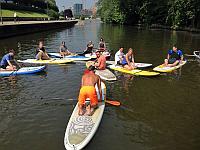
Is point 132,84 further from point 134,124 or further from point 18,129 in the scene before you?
point 18,129

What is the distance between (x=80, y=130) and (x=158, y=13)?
84497mm

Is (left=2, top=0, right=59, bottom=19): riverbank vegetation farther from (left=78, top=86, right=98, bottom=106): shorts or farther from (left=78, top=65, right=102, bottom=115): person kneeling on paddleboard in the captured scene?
(left=78, top=86, right=98, bottom=106): shorts

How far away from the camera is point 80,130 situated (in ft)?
30.9

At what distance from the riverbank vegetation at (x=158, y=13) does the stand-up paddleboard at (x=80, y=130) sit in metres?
58.6

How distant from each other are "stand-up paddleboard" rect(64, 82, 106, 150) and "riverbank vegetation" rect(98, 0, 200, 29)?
5858cm

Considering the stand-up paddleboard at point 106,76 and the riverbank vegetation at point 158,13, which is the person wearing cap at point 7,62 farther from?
the riverbank vegetation at point 158,13

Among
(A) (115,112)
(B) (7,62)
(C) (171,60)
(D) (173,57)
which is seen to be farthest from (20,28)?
(A) (115,112)

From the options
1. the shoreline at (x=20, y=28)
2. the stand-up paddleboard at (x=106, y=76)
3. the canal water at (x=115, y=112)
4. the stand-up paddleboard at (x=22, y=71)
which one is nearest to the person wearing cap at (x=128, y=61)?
the canal water at (x=115, y=112)

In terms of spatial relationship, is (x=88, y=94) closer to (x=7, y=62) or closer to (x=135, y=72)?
(x=135, y=72)

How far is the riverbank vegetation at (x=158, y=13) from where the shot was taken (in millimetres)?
64250

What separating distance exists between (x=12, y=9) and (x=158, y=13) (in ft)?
157

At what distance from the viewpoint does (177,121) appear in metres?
11.6

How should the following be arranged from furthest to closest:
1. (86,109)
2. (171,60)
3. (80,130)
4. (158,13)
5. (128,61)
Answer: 1. (158,13)
2. (171,60)
3. (128,61)
4. (86,109)
5. (80,130)

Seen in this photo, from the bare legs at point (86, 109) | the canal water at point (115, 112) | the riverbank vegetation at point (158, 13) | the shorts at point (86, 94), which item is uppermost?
the riverbank vegetation at point (158, 13)
